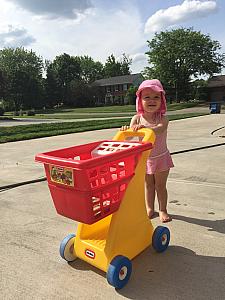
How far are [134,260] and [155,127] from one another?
127cm

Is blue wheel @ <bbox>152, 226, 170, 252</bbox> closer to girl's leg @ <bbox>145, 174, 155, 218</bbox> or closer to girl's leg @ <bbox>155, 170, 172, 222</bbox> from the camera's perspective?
girl's leg @ <bbox>155, 170, 172, 222</bbox>

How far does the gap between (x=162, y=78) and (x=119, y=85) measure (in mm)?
27099

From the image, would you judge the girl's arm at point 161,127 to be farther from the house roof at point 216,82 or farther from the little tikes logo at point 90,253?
the house roof at point 216,82

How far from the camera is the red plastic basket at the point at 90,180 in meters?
2.30

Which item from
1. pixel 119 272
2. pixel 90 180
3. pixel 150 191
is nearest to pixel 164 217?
pixel 150 191

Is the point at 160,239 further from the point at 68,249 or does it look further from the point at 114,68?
the point at 114,68

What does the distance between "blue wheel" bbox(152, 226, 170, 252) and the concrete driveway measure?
0.19 ft

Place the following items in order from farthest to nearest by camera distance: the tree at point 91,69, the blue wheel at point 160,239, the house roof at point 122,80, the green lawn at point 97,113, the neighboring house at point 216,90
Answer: the tree at point 91,69 < the house roof at point 122,80 < the neighboring house at point 216,90 < the green lawn at point 97,113 < the blue wheel at point 160,239

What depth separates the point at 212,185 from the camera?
4.96 metres

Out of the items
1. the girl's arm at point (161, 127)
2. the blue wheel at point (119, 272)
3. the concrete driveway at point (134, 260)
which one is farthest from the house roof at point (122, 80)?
the blue wheel at point (119, 272)

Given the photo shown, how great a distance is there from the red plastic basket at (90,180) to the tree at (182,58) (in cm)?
5045

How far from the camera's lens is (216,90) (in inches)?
2335

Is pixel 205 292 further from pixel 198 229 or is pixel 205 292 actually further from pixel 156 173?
pixel 156 173

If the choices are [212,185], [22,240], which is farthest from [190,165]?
[22,240]
